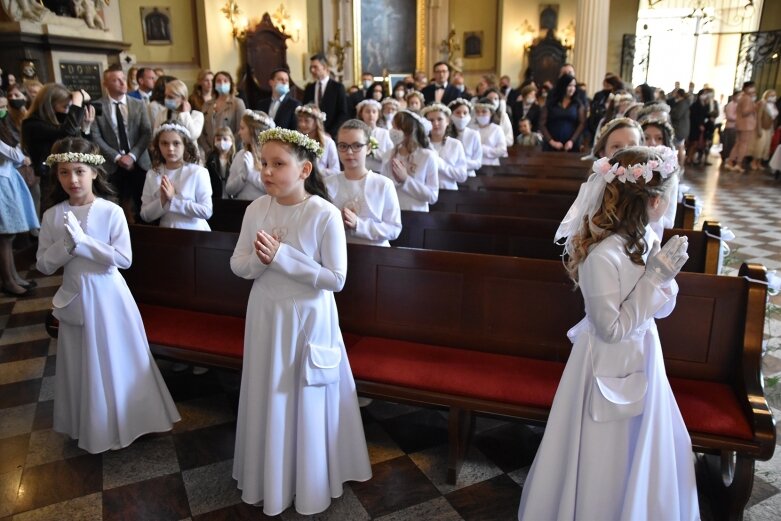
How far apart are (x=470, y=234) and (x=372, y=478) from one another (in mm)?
1853

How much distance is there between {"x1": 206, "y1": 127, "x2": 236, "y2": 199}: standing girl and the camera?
5301 millimetres

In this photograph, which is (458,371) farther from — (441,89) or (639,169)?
(441,89)

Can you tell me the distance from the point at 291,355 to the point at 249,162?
8.95ft

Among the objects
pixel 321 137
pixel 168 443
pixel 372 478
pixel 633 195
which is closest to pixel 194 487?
pixel 168 443

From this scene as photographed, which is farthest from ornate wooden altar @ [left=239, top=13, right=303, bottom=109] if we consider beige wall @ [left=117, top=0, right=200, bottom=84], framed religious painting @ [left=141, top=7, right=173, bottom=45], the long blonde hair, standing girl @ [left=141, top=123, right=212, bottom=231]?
the long blonde hair

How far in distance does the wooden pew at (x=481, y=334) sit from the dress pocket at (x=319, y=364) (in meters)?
0.43

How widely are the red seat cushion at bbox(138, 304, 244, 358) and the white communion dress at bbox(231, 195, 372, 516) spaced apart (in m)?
0.72

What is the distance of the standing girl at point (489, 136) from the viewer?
295 inches

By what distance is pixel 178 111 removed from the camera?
601 centimetres

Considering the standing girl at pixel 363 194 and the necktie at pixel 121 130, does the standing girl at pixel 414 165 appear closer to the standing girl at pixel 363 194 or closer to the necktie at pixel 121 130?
the standing girl at pixel 363 194

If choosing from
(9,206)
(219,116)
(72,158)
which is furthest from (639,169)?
(219,116)

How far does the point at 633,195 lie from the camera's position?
6.44 feet

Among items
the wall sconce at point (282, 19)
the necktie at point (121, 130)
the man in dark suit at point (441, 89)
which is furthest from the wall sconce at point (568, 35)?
the necktie at point (121, 130)

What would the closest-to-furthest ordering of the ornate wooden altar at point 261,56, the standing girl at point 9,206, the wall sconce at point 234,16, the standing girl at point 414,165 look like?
the standing girl at point 414,165, the standing girl at point 9,206, the wall sconce at point 234,16, the ornate wooden altar at point 261,56
